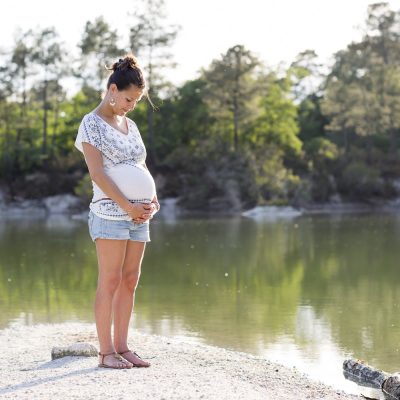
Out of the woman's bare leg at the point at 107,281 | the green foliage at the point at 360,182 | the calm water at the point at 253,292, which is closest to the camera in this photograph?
the woman's bare leg at the point at 107,281

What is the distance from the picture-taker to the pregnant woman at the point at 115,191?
5.60m

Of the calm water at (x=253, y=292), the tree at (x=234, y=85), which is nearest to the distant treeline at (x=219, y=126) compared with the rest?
the tree at (x=234, y=85)

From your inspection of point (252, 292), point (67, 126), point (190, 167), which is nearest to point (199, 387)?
point (252, 292)

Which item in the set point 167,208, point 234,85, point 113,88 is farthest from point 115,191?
point 234,85

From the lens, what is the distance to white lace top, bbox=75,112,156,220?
5.61 m

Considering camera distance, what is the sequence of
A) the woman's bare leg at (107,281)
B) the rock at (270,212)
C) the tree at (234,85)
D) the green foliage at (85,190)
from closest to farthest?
the woman's bare leg at (107,281) → the rock at (270,212) → the green foliage at (85,190) → the tree at (234,85)

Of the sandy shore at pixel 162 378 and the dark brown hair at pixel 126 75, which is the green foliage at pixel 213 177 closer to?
the sandy shore at pixel 162 378

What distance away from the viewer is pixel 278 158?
49062 millimetres

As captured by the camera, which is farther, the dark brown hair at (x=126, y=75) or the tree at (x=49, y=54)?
the tree at (x=49, y=54)

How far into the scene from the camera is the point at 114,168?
5.65 metres

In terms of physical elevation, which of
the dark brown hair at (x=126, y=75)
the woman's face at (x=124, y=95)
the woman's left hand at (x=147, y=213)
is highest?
the dark brown hair at (x=126, y=75)

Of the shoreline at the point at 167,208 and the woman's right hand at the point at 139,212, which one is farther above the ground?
the woman's right hand at the point at 139,212

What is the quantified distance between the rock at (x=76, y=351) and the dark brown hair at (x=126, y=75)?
2144 millimetres

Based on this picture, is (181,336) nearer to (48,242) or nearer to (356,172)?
(48,242)
